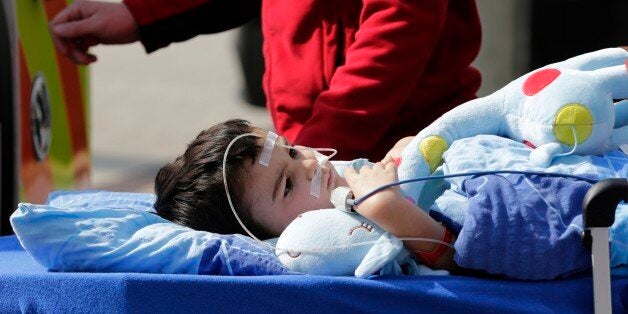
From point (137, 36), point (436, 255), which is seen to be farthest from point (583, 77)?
point (137, 36)

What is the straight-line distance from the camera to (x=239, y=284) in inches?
79.5

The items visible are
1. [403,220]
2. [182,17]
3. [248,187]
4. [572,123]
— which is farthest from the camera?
[182,17]

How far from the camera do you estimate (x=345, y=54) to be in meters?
2.79

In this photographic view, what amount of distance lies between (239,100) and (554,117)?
4.84m

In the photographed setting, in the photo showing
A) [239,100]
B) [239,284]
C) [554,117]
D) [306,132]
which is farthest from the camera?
[239,100]

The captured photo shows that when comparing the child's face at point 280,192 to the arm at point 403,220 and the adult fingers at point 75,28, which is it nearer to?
the arm at point 403,220

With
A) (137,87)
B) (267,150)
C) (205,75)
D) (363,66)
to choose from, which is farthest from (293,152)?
(205,75)

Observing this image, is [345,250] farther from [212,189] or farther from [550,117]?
[550,117]

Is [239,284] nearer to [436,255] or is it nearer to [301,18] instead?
[436,255]

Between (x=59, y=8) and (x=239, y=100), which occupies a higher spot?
(x=59, y=8)

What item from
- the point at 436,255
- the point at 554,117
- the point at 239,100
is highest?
the point at 554,117

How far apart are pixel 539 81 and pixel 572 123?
5.3 inches

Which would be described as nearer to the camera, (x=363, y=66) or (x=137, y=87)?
(x=363, y=66)

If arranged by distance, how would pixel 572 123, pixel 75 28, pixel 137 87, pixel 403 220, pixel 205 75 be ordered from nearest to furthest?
1. pixel 403 220
2. pixel 572 123
3. pixel 75 28
4. pixel 137 87
5. pixel 205 75
